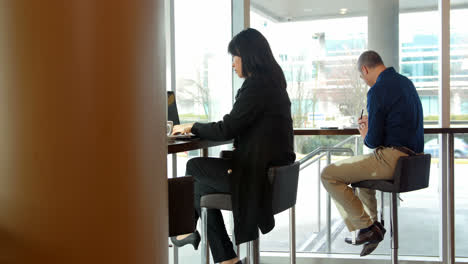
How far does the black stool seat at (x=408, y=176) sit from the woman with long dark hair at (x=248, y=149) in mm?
719

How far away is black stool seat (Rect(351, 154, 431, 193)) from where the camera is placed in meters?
2.96

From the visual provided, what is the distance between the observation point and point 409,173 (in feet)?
9.75

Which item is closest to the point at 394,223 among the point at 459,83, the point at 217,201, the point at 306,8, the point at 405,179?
the point at 405,179

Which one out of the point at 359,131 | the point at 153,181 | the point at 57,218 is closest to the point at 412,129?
the point at 359,131

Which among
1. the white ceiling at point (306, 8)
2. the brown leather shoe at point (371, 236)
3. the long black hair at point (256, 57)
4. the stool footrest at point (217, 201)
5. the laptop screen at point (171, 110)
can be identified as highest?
the white ceiling at point (306, 8)

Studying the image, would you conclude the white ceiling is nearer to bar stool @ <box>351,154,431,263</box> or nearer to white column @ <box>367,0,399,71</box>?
white column @ <box>367,0,399,71</box>

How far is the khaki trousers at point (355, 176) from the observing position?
3068 mm

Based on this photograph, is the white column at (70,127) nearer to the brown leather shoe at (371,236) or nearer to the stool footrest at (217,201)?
the stool footrest at (217,201)

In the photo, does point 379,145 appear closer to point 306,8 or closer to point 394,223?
point 394,223

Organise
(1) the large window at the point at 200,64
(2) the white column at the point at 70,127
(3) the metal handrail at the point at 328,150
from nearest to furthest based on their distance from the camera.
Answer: (2) the white column at the point at 70,127, (1) the large window at the point at 200,64, (3) the metal handrail at the point at 328,150

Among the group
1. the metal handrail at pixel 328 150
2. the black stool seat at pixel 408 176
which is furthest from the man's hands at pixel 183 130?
the metal handrail at pixel 328 150

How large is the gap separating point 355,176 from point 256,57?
1034 millimetres

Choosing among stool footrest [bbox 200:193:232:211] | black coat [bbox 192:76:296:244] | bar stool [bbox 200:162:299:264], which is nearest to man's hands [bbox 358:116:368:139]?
Answer: black coat [bbox 192:76:296:244]

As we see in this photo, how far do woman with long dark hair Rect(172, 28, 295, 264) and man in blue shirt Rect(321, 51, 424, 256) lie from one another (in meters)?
0.69
